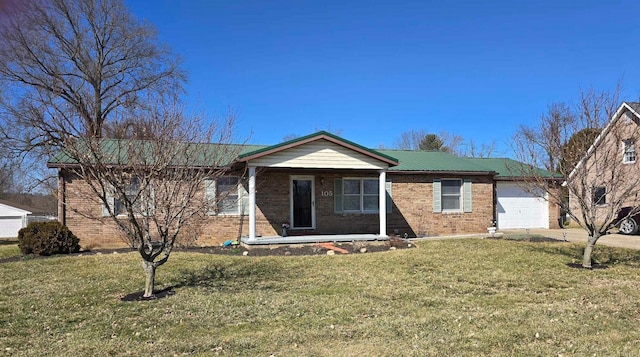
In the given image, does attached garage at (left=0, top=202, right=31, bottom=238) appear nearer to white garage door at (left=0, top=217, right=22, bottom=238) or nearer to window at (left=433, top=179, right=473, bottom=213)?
white garage door at (left=0, top=217, right=22, bottom=238)

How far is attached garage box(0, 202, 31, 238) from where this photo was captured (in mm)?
26531

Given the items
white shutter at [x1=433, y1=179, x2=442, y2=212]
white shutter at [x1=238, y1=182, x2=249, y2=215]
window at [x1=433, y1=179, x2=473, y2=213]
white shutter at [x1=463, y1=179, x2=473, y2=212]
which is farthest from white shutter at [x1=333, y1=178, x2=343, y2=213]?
white shutter at [x1=463, y1=179, x2=473, y2=212]

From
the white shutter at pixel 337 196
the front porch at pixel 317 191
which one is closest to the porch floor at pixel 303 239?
the front porch at pixel 317 191

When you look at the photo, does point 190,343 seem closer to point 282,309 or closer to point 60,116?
point 282,309

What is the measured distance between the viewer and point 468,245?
512 inches

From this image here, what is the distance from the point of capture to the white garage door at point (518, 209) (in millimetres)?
19922

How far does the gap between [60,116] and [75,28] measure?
22.2 metres

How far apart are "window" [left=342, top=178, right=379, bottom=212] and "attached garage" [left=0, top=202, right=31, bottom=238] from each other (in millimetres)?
22111

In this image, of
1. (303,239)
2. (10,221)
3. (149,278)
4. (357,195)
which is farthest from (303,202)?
(10,221)

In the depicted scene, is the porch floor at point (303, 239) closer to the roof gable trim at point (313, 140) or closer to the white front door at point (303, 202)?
the white front door at point (303, 202)

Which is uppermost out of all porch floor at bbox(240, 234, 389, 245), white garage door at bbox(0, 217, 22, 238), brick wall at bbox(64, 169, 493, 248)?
brick wall at bbox(64, 169, 493, 248)

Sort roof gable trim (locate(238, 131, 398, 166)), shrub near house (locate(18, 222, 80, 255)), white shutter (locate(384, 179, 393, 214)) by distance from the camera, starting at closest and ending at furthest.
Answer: shrub near house (locate(18, 222, 80, 255)), roof gable trim (locate(238, 131, 398, 166)), white shutter (locate(384, 179, 393, 214))

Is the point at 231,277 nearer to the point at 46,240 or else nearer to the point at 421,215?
the point at 46,240

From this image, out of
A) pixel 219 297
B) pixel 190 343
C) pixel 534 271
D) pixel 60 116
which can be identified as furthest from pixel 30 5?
pixel 534 271
